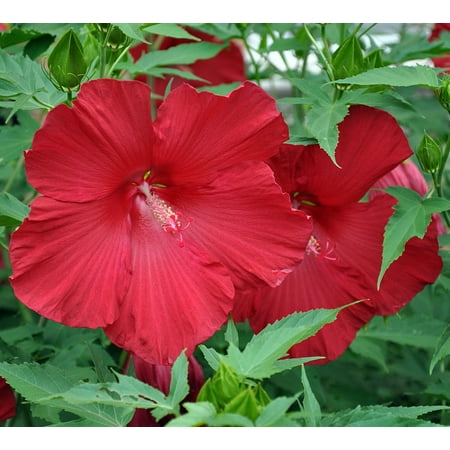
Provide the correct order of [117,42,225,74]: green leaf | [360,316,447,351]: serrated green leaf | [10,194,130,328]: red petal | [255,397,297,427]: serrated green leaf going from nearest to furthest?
[255,397,297,427]: serrated green leaf
[10,194,130,328]: red petal
[117,42,225,74]: green leaf
[360,316,447,351]: serrated green leaf

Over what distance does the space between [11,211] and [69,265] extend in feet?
0.33

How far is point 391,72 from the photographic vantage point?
1.00 meters

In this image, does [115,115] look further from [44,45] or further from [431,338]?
[431,338]

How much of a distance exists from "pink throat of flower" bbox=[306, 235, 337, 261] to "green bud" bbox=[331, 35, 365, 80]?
21cm

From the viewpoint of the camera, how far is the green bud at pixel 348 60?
1.06m

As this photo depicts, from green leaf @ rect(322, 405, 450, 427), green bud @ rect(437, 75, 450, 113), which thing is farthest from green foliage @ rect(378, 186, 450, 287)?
green leaf @ rect(322, 405, 450, 427)

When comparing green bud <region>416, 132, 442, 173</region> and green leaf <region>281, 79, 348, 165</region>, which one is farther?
green bud <region>416, 132, 442, 173</region>

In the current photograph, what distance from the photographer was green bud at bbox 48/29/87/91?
0.96 meters

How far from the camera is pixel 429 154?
1108mm

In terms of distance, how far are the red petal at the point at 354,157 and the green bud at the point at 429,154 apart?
0.04m

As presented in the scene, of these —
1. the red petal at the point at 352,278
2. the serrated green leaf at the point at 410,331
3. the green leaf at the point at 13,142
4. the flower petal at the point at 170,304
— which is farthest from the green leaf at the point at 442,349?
the green leaf at the point at 13,142

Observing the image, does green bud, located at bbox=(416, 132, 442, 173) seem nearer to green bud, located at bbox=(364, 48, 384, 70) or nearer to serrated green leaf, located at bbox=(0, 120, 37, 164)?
green bud, located at bbox=(364, 48, 384, 70)

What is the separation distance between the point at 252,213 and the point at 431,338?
19.0 inches

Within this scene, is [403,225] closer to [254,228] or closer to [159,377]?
[254,228]
